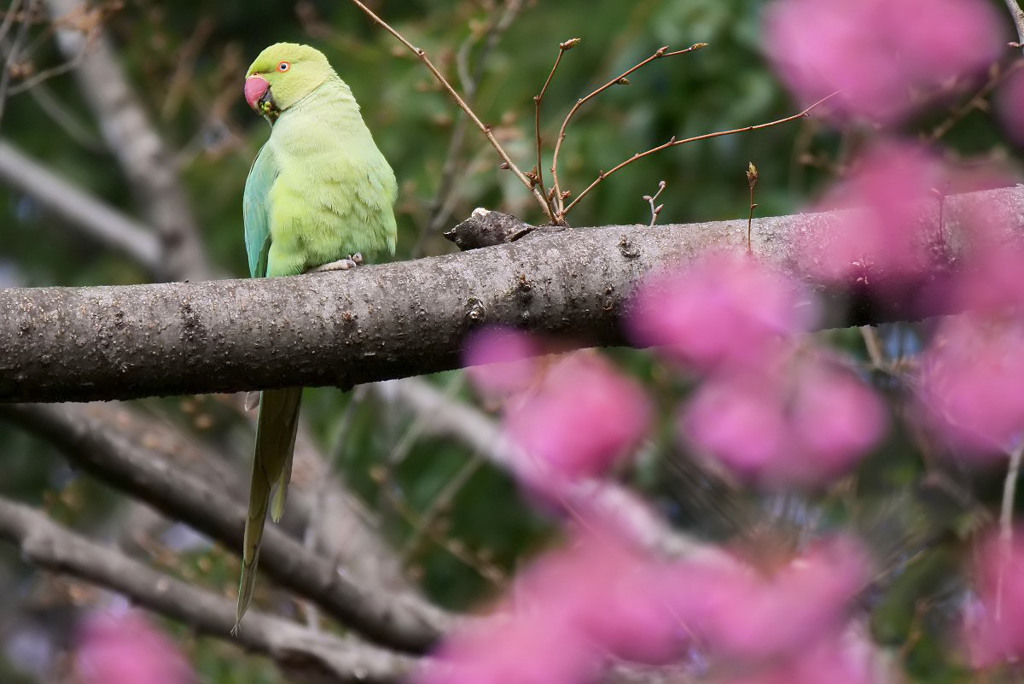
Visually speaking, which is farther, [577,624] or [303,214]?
[303,214]

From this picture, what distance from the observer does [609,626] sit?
70.1 inches

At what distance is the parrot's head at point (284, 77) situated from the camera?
3307mm

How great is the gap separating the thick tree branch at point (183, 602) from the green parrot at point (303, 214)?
358mm

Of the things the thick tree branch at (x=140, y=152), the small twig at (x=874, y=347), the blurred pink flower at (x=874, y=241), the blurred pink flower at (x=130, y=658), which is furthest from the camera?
the thick tree branch at (x=140, y=152)

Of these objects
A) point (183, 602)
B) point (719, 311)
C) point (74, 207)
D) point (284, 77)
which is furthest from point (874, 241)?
point (74, 207)

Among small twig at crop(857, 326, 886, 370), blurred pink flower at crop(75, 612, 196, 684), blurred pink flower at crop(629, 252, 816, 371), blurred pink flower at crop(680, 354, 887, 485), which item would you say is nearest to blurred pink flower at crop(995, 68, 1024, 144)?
small twig at crop(857, 326, 886, 370)

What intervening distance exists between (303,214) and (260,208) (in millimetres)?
220

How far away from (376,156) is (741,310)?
1456 mm

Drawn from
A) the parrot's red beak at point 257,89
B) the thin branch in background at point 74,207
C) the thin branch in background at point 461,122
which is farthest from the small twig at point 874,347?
the thin branch in background at point 74,207

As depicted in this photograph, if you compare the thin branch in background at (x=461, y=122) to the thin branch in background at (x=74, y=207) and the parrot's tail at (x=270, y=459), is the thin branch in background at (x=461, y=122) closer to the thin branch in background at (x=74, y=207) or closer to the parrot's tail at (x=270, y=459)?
the parrot's tail at (x=270, y=459)

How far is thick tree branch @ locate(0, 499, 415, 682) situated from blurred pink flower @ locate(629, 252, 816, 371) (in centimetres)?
155

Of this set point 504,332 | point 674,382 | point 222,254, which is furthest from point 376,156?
point 222,254

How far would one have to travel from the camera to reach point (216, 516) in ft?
10.4

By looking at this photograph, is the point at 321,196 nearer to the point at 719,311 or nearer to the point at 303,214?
the point at 303,214
